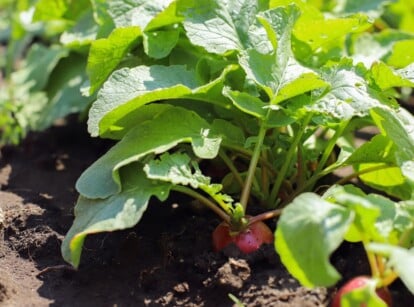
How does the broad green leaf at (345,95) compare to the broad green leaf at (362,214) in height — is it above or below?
above

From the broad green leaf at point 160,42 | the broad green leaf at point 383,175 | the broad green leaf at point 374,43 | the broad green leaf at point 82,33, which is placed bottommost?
the broad green leaf at point 383,175

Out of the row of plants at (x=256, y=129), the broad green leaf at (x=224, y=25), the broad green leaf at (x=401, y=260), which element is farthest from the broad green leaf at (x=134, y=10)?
the broad green leaf at (x=401, y=260)

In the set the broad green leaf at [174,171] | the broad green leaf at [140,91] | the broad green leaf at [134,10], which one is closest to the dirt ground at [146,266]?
the broad green leaf at [174,171]

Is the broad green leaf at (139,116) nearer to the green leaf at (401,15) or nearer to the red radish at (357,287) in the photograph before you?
the red radish at (357,287)

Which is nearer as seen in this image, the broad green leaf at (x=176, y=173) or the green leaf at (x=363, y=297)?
the green leaf at (x=363, y=297)

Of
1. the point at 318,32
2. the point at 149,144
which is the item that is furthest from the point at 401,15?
the point at 149,144

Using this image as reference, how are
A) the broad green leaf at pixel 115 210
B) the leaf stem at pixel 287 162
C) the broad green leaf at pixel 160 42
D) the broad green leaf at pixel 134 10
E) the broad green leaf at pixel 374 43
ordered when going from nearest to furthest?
the broad green leaf at pixel 115 210 < the leaf stem at pixel 287 162 < the broad green leaf at pixel 160 42 < the broad green leaf at pixel 134 10 < the broad green leaf at pixel 374 43

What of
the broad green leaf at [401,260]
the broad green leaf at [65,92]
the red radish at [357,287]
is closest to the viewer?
the broad green leaf at [401,260]
